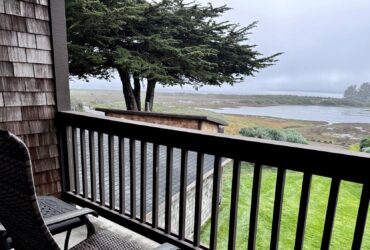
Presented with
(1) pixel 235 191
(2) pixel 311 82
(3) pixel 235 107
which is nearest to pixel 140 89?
(3) pixel 235 107

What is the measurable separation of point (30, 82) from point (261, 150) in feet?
6.67

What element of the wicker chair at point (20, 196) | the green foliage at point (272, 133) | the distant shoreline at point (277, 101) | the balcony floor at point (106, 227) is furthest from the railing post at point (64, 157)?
the distant shoreline at point (277, 101)

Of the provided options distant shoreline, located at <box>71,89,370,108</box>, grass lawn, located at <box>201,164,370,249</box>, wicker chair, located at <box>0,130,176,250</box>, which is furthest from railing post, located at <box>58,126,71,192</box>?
distant shoreline, located at <box>71,89,370,108</box>

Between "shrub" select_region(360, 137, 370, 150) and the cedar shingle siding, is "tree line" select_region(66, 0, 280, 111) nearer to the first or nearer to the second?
the cedar shingle siding

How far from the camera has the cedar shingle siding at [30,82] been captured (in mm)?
2195

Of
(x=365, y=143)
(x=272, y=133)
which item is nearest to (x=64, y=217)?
(x=365, y=143)

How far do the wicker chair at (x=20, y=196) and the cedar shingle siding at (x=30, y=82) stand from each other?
5.23ft

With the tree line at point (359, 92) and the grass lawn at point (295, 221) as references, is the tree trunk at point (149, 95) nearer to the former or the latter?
the grass lawn at point (295, 221)

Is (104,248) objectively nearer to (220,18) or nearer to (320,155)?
(320,155)

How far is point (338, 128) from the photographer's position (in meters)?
5.20

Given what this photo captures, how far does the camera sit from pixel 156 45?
12.6 m

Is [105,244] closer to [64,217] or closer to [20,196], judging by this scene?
[64,217]

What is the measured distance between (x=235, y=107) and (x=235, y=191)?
6.42 metres

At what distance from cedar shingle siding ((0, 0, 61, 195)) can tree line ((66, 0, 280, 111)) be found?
872 centimetres
